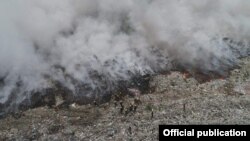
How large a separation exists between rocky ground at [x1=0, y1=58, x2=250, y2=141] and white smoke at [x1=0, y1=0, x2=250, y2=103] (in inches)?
80.3

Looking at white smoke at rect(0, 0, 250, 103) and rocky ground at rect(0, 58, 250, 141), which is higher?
white smoke at rect(0, 0, 250, 103)

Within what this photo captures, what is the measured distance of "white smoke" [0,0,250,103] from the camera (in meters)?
25.3

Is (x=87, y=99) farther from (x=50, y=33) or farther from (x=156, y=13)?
(x=156, y=13)

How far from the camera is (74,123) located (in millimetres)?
21328

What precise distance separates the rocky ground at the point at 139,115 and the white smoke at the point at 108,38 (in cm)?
204

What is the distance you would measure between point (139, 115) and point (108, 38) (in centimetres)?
743

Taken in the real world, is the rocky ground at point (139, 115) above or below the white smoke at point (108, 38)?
below

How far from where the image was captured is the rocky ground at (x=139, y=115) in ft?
67.3

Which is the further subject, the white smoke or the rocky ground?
the white smoke

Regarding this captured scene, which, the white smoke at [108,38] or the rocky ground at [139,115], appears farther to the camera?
the white smoke at [108,38]

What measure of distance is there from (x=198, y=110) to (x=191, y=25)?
31.2ft

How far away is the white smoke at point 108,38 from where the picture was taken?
82.9 ft

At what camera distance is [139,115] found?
2167cm

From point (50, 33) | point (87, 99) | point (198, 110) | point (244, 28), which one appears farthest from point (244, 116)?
point (50, 33)
